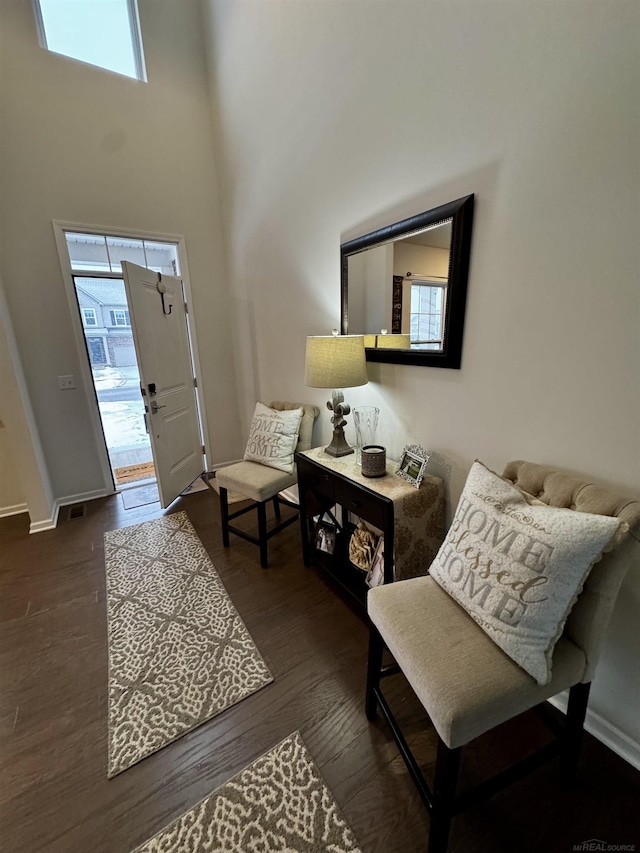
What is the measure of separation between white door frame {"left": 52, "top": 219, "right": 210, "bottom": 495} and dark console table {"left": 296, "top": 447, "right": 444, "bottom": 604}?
217 cm

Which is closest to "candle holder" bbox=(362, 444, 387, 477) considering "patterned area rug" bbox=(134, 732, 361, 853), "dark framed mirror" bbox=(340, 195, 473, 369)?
"dark framed mirror" bbox=(340, 195, 473, 369)

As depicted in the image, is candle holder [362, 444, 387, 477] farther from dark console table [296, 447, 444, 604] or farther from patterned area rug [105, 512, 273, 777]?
patterned area rug [105, 512, 273, 777]

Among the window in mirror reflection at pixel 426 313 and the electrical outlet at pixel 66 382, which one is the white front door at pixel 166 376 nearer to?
the electrical outlet at pixel 66 382

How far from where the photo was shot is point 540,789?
43.1 inches

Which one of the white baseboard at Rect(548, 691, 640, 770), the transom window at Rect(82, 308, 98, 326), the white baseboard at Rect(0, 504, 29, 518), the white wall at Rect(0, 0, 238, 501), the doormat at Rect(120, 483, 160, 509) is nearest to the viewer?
the white baseboard at Rect(548, 691, 640, 770)

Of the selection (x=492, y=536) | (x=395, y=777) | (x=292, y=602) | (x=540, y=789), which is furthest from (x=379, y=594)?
(x=292, y=602)

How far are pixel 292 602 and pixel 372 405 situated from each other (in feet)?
3.92

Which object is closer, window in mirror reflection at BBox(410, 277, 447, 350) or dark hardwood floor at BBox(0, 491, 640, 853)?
dark hardwood floor at BBox(0, 491, 640, 853)

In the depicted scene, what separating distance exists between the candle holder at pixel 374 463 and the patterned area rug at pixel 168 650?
0.99 meters

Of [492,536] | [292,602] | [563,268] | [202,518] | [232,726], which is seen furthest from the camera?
[202,518]

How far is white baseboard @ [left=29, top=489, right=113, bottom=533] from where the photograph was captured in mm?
2703

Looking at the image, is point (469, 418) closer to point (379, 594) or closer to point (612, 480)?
point (612, 480)

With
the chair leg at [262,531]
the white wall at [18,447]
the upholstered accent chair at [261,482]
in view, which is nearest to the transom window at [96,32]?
the white wall at [18,447]

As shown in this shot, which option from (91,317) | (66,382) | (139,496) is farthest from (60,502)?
(91,317)
